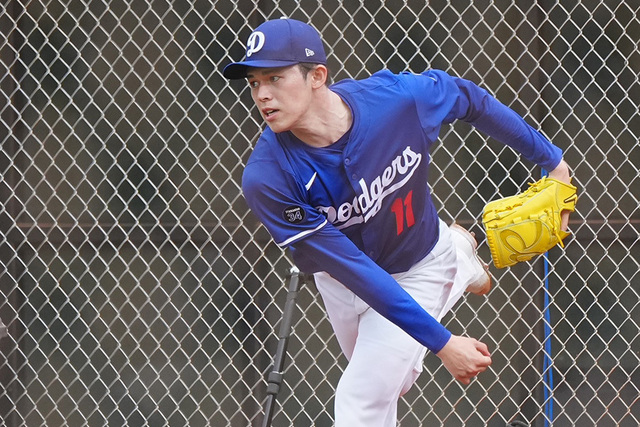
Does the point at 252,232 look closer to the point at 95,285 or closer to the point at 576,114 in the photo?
the point at 95,285

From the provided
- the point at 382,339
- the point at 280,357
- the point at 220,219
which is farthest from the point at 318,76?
the point at 220,219

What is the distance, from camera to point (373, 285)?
253 centimetres

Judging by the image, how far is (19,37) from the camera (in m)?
4.34

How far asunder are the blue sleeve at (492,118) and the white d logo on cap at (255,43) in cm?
73

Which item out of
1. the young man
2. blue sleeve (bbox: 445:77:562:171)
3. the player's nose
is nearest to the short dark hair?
the young man

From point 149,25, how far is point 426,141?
199 centimetres

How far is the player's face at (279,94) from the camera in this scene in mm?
2500

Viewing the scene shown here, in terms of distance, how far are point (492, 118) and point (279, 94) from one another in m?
0.80

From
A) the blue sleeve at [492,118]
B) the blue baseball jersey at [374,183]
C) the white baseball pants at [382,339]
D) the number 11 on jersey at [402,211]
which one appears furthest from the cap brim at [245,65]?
the white baseball pants at [382,339]

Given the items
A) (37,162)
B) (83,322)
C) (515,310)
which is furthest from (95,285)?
(515,310)

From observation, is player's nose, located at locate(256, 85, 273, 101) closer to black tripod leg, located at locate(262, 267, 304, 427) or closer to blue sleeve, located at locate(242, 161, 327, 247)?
blue sleeve, located at locate(242, 161, 327, 247)

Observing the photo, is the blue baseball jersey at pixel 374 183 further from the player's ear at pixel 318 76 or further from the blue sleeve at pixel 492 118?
the player's ear at pixel 318 76

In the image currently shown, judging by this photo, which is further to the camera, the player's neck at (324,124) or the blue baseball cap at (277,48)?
the player's neck at (324,124)

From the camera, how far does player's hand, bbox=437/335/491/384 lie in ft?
7.99
